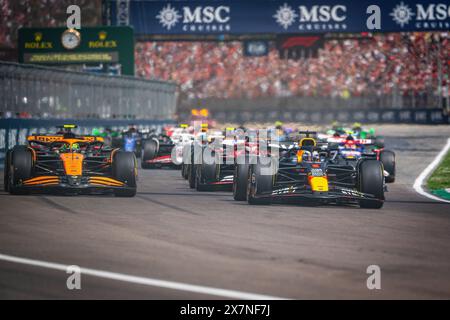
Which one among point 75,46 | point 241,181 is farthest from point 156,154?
point 75,46

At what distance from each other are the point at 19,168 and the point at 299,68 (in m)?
104

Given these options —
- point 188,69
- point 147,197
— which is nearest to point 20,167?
point 147,197

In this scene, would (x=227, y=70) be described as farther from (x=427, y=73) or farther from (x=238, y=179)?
(x=238, y=179)

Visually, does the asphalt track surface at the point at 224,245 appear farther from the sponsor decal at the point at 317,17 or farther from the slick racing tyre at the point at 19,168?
the sponsor decal at the point at 317,17

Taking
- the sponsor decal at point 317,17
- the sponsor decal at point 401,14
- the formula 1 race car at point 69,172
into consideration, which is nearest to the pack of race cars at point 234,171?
the formula 1 race car at point 69,172

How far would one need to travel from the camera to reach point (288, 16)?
4981 cm

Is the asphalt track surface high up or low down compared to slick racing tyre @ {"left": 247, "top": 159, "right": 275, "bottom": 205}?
down

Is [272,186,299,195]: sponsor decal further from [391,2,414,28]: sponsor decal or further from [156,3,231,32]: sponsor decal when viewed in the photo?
[156,3,231,32]: sponsor decal

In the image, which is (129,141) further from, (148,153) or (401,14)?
(401,14)

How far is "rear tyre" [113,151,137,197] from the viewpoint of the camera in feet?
57.5

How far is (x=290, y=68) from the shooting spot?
12038 cm

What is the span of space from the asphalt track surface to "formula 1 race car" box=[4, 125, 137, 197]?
0.81 ft

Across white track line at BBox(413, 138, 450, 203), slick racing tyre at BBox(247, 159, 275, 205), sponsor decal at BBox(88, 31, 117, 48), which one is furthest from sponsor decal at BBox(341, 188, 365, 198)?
sponsor decal at BBox(88, 31, 117, 48)
